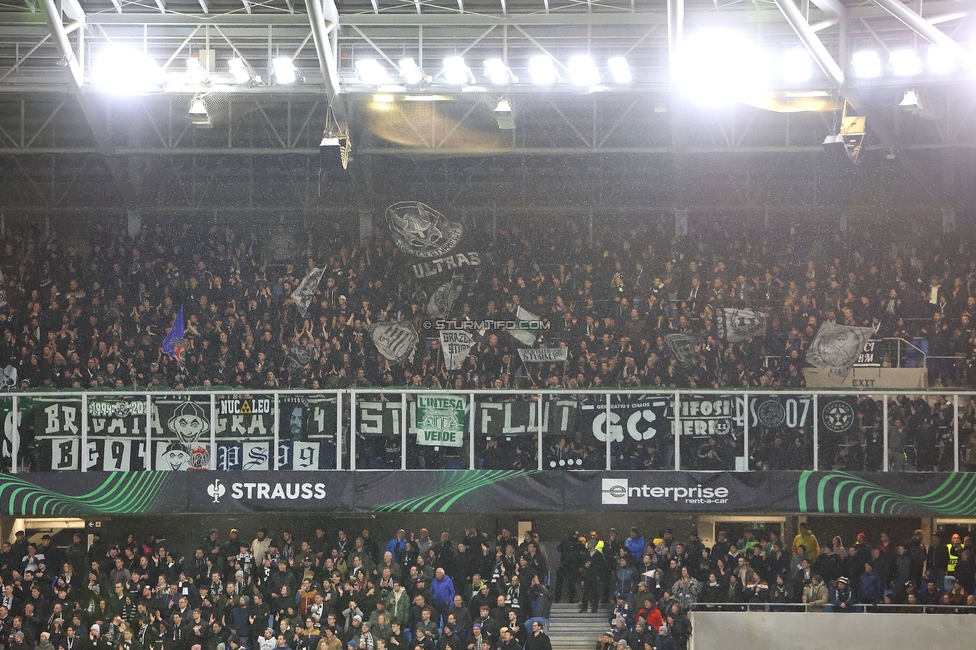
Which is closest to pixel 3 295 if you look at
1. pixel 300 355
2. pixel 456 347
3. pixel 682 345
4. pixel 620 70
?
pixel 300 355

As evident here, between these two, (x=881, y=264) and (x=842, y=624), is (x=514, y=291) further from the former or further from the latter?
(x=842, y=624)

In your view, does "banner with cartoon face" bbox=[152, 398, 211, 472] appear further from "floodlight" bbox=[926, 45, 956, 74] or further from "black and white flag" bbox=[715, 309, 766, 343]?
"floodlight" bbox=[926, 45, 956, 74]

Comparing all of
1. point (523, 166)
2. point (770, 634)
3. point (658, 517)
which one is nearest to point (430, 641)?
point (770, 634)

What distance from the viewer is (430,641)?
70.1 feet

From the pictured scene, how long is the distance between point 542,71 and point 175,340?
881 centimetres

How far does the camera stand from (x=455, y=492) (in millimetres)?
23734

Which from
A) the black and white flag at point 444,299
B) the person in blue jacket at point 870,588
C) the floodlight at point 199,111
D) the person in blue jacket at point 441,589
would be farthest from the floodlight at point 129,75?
the person in blue jacket at point 870,588

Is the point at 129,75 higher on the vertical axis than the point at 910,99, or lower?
higher

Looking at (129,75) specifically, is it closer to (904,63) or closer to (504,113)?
(504,113)

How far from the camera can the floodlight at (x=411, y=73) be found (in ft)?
76.8

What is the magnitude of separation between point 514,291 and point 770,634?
9.27 m

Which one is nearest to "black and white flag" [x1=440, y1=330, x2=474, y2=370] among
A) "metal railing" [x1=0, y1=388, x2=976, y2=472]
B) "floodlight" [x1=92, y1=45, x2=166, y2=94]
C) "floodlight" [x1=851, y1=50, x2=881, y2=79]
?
"metal railing" [x1=0, y1=388, x2=976, y2=472]

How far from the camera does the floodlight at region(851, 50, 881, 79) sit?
74.7 ft

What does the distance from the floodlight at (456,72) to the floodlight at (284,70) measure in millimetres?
2551
